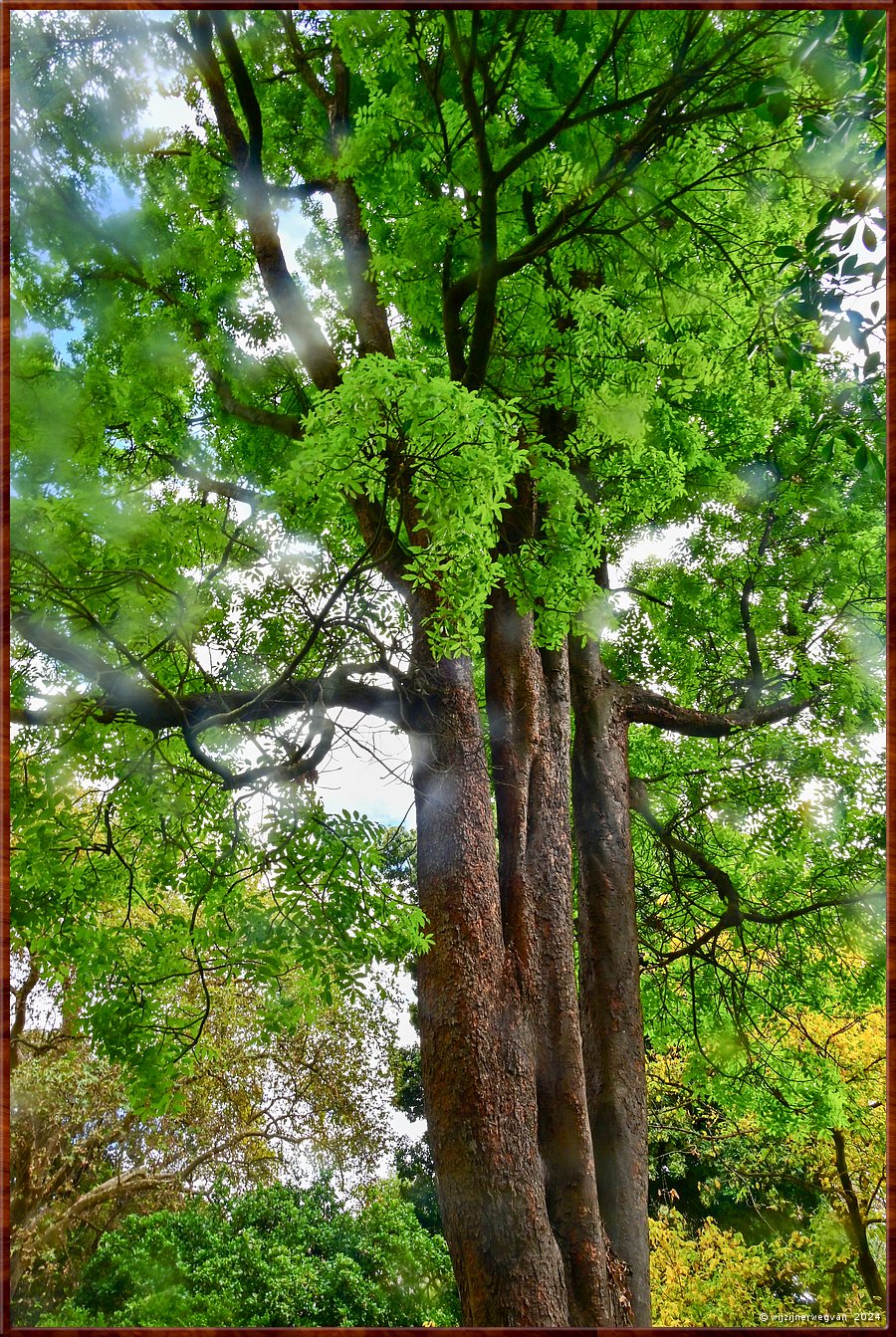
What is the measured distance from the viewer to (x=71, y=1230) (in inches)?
252

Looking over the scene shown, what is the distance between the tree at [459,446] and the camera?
7.95 feet

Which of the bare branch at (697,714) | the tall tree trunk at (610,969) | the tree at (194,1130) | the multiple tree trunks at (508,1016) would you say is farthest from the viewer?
the tree at (194,1130)

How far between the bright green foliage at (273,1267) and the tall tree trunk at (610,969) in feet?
12.2

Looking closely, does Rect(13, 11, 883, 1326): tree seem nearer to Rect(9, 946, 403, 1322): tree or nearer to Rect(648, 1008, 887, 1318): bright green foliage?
Rect(648, 1008, 887, 1318): bright green foliage

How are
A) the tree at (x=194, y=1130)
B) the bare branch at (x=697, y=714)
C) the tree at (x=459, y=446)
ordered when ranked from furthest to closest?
the tree at (x=194, y=1130)
the bare branch at (x=697, y=714)
the tree at (x=459, y=446)

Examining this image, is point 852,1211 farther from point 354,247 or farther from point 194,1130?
point 354,247

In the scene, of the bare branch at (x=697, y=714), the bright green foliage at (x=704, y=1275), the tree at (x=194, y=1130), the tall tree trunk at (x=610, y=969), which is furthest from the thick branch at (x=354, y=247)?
the bright green foliage at (x=704, y=1275)

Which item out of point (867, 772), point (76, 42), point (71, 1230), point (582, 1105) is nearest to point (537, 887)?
point (582, 1105)

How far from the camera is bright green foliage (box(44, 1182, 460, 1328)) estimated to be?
19.7 ft

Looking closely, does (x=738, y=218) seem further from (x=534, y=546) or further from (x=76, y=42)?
(x=76, y=42)

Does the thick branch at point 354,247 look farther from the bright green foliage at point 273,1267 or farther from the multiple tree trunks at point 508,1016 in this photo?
the bright green foliage at point 273,1267

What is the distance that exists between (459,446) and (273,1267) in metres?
6.31

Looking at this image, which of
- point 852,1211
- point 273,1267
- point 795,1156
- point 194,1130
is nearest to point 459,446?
point 194,1130

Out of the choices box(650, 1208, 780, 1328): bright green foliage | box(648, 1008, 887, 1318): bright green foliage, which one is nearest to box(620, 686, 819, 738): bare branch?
box(648, 1008, 887, 1318): bright green foliage
